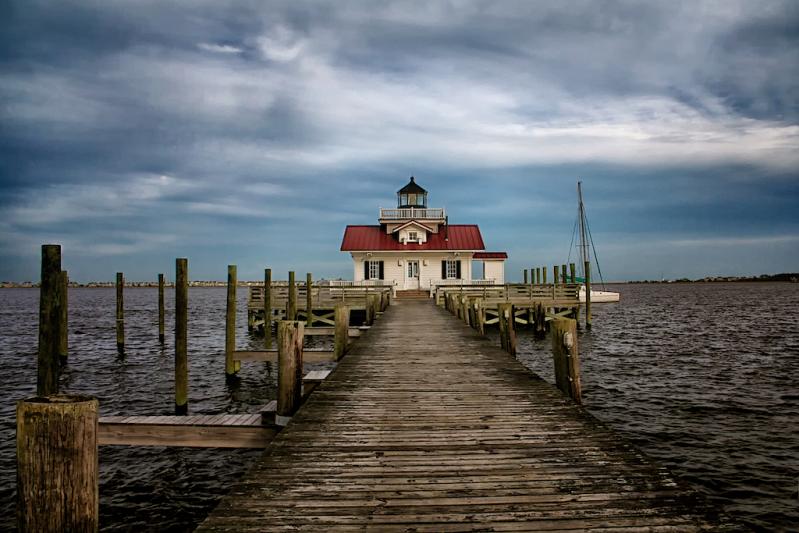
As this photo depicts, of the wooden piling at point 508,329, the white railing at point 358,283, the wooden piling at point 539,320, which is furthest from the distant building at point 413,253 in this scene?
the wooden piling at point 508,329

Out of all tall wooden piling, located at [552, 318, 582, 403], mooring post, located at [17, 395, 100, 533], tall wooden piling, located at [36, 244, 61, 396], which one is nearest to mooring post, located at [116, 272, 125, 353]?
tall wooden piling, located at [36, 244, 61, 396]

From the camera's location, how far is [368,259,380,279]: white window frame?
38.8 meters

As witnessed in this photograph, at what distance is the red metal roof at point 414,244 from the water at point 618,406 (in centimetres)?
1307

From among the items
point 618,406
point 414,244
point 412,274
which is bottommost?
point 618,406

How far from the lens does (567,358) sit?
23.5ft

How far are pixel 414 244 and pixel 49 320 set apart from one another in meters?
32.8

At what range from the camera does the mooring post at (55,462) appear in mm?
2830

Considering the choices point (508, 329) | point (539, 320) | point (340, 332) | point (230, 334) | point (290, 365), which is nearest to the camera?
point (290, 365)

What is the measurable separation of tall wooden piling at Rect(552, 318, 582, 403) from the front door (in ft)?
102

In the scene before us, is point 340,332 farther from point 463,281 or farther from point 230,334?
point 463,281

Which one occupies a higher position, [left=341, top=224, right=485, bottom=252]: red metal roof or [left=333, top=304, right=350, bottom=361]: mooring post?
[left=341, top=224, right=485, bottom=252]: red metal roof

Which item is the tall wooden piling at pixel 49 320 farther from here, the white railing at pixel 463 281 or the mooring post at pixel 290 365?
the white railing at pixel 463 281

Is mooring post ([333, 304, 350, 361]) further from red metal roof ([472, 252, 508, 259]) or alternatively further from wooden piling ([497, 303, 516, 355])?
red metal roof ([472, 252, 508, 259])

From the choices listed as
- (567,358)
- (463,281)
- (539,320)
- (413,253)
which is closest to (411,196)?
(413,253)
